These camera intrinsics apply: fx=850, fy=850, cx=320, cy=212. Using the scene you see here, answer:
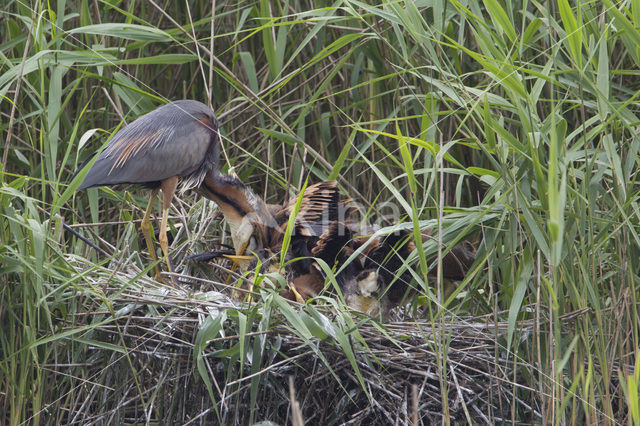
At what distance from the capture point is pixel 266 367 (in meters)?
2.12

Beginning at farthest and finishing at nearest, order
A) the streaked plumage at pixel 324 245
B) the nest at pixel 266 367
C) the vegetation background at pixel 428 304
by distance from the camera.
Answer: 1. the streaked plumage at pixel 324 245
2. the nest at pixel 266 367
3. the vegetation background at pixel 428 304

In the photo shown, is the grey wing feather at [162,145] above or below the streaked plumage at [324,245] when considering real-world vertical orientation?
above

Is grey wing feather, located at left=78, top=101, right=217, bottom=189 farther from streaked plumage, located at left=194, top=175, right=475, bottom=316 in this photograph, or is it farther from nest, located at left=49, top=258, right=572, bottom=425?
nest, located at left=49, top=258, right=572, bottom=425

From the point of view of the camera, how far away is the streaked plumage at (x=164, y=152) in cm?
257

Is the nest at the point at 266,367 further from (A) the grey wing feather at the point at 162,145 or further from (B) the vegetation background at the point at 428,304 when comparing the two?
(A) the grey wing feather at the point at 162,145

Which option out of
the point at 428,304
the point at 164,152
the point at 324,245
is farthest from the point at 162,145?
the point at 428,304

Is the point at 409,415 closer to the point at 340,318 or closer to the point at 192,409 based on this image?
the point at 340,318

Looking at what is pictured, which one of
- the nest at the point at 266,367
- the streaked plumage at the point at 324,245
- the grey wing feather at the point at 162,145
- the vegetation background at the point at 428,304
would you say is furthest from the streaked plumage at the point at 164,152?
the nest at the point at 266,367

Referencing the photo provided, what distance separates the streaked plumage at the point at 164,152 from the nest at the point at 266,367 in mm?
369

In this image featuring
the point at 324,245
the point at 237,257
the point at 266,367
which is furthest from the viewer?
the point at 237,257

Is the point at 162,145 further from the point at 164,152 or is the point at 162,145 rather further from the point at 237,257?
the point at 237,257

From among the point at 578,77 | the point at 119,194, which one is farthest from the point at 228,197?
the point at 578,77

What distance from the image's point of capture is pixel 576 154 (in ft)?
7.07

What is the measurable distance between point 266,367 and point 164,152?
2.81ft
